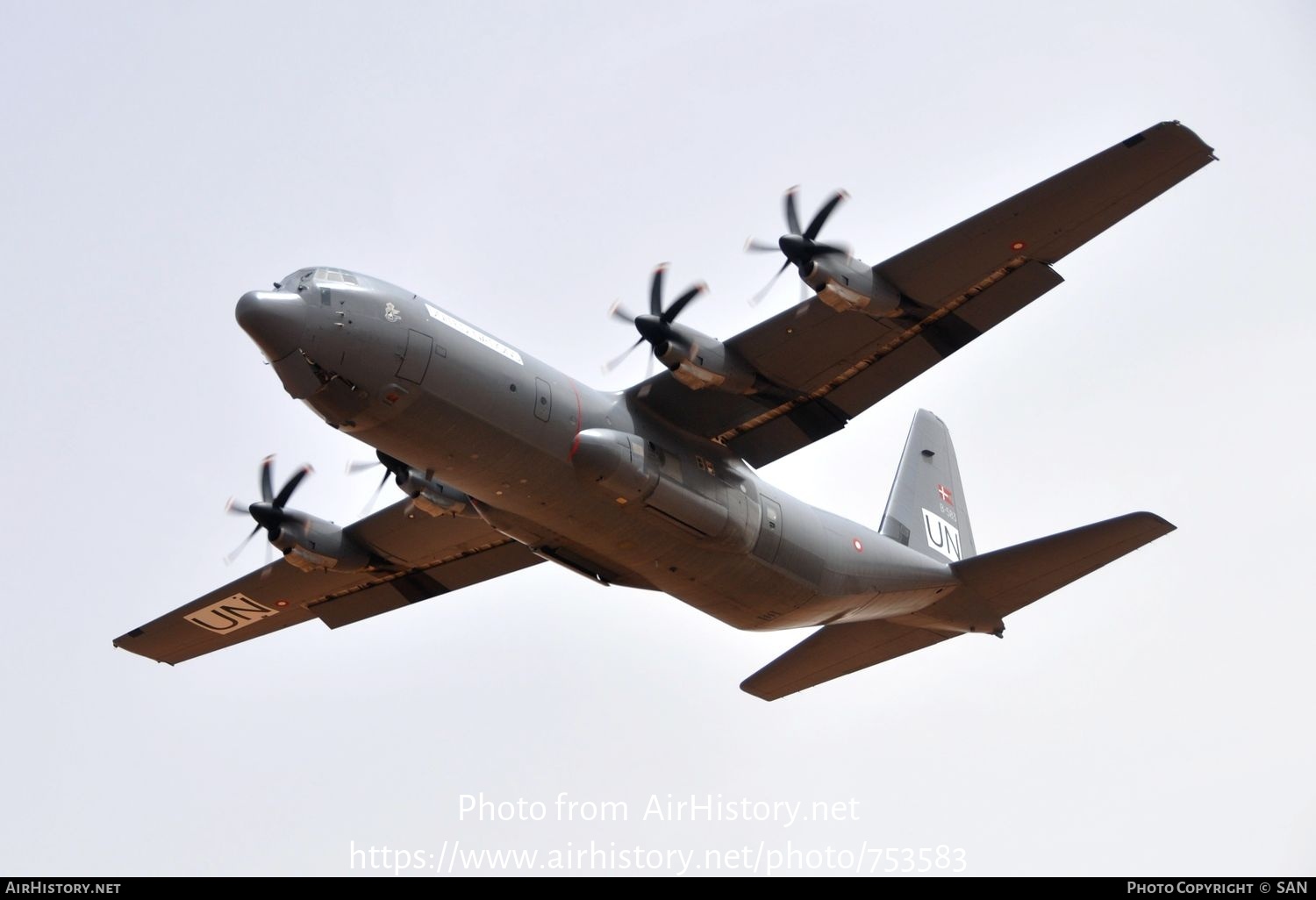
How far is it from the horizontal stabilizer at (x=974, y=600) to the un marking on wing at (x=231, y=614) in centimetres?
903

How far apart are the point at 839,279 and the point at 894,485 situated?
27.5 ft

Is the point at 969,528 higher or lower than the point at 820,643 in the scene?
higher

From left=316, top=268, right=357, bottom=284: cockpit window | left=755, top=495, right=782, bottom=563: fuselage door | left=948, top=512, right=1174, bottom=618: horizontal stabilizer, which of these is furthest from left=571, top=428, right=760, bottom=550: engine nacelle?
left=948, top=512, right=1174, bottom=618: horizontal stabilizer

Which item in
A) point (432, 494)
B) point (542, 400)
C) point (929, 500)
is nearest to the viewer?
point (542, 400)

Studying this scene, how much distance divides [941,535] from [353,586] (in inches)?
433

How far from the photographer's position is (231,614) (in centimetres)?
2850

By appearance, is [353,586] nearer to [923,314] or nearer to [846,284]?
[846,284]

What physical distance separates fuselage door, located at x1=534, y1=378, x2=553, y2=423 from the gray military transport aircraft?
0.15 feet

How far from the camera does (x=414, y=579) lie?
27.9 metres

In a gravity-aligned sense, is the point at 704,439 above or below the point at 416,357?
above

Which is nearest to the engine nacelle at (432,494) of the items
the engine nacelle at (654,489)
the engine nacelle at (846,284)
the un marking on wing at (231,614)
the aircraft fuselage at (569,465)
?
the aircraft fuselage at (569,465)

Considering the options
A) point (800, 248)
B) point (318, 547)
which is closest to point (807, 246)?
point (800, 248)
